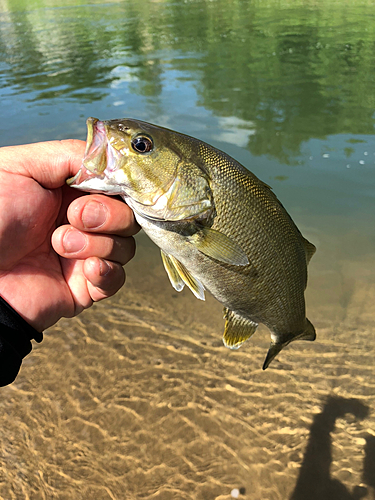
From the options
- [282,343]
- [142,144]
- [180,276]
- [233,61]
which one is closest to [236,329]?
[282,343]

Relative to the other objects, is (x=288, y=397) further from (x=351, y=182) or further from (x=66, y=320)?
(x=351, y=182)

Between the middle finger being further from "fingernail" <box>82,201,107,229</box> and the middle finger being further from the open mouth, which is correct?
the open mouth

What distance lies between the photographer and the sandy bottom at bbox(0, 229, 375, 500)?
157 inches

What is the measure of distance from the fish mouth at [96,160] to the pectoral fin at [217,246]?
0.58m

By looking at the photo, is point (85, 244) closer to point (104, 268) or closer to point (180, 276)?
point (104, 268)

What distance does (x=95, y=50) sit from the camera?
21422 millimetres

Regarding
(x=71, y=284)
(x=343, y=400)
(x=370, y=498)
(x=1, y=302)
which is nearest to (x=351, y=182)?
(x=343, y=400)

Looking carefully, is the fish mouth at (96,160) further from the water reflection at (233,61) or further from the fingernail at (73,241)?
the water reflection at (233,61)

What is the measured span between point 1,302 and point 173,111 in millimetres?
10972

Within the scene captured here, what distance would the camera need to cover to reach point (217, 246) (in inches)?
84.4

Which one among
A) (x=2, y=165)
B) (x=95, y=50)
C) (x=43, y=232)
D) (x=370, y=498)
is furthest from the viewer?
(x=95, y=50)

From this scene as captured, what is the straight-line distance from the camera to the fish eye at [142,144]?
2.12m

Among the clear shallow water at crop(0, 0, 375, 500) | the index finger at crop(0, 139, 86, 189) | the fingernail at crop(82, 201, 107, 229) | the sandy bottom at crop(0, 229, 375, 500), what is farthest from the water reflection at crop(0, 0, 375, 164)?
the fingernail at crop(82, 201, 107, 229)

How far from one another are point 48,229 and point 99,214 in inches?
23.8
